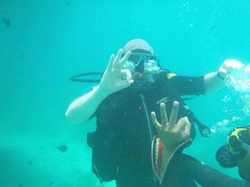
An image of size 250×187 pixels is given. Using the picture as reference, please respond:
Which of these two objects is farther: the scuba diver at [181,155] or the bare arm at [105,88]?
the bare arm at [105,88]

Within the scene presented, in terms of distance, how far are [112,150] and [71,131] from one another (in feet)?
81.2

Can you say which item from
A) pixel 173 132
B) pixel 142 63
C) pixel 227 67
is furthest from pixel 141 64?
pixel 227 67

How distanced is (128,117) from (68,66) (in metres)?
76.3

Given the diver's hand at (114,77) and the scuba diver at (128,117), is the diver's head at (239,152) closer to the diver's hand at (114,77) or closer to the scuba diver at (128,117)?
the scuba diver at (128,117)

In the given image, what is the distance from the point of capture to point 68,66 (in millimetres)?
77062

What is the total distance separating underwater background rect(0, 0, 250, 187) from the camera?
677 inches

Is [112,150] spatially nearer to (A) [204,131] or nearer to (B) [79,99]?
(B) [79,99]

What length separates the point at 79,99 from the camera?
3.59 m

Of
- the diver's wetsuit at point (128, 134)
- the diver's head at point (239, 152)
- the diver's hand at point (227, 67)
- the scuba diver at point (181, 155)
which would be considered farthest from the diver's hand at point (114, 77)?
the diver's hand at point (227, 67)

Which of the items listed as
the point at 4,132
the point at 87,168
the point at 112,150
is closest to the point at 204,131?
the point at 112,150

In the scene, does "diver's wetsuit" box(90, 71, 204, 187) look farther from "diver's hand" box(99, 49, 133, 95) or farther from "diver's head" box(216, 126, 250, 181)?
"diver's head" box(216, 126, 250, 181)

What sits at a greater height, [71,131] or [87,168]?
[87,168]

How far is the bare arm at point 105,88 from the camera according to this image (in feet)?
9.59

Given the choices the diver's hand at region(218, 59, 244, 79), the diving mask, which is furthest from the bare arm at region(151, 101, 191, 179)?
the diver's hand at region(218, 59, 244, 79)
